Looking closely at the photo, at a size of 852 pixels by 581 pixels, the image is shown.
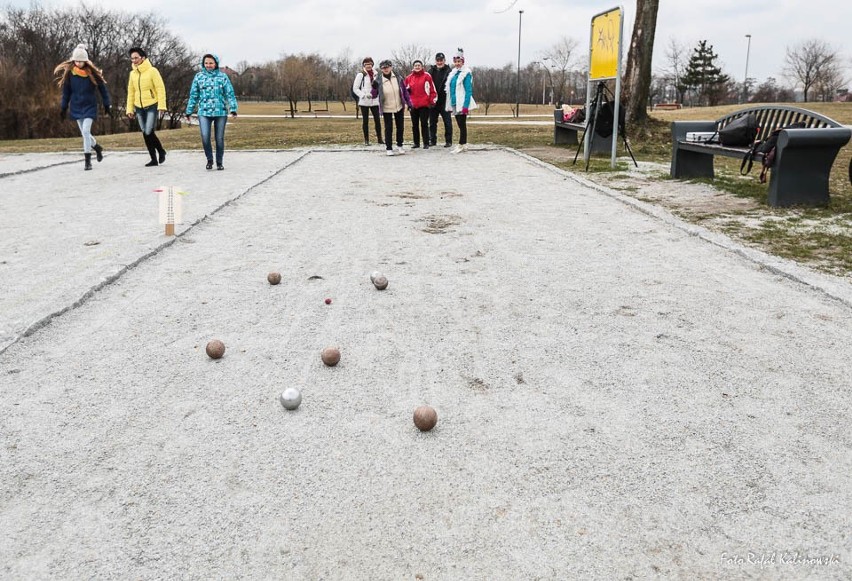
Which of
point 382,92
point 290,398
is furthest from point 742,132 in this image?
point 382,92

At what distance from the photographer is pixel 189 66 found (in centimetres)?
6431

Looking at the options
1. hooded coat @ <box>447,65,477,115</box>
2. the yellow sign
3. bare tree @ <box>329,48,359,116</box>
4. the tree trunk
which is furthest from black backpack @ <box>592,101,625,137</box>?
bare tree @ <box>329,48,359,116</box>

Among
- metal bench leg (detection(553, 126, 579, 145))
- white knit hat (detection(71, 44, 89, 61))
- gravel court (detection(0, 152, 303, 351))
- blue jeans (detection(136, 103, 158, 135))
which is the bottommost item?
gravel court (detection(0, 152, 303, 351))

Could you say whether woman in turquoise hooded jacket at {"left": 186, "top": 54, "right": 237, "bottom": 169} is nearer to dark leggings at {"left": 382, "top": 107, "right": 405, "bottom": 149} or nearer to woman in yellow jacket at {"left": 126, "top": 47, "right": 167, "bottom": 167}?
woman in yellow jacket at {"left": 126, "top": 47, "right": 167, "bottom": 167}

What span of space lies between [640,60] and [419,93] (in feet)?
18.6

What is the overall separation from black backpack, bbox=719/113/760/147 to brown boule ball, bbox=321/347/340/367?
725 centimetres

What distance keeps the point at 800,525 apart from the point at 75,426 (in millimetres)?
2774

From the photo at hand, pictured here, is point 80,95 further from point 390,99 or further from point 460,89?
point 460,89

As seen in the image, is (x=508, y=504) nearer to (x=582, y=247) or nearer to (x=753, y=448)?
(x=753, y=448)

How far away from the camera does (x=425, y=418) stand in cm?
294

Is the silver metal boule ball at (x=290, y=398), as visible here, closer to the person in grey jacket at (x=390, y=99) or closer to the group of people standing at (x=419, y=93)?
the group of people standing at (x=419, y=93)

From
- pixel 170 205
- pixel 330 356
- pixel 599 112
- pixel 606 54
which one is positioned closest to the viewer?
pixel 330 356

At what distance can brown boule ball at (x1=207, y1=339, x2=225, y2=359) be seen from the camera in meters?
3.73

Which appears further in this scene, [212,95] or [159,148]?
[159,148]
